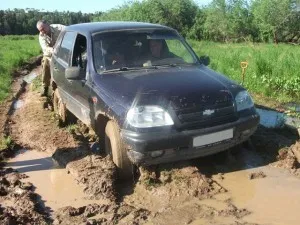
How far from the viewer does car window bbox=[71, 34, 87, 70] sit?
5854 mm

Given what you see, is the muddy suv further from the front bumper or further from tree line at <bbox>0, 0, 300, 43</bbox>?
tree line at <bbox>0, 0, 300, 43</bbox>

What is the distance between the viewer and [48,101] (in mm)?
9461

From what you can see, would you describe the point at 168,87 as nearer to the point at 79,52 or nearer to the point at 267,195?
the point at 267,195

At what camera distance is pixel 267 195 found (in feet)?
14.3

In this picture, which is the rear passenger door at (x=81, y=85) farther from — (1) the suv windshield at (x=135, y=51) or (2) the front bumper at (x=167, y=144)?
(2) the front bumper at (x=167, y=144)

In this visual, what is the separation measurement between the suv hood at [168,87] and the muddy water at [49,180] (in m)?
1.24

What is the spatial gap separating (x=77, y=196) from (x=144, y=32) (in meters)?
2.56

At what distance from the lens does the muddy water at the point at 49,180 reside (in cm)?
448

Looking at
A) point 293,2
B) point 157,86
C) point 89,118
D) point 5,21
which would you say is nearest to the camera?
point 157,86

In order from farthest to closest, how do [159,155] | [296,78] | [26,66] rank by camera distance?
[26,66], [296,78], [159,155]

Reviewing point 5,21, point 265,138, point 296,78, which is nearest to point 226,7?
point 296,78

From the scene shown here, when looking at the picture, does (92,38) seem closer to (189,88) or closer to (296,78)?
(189,88)

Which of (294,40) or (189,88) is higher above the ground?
(189,88)

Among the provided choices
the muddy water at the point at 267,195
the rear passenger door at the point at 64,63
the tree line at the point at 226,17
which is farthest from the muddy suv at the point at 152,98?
the tree line at the point at 226,17
